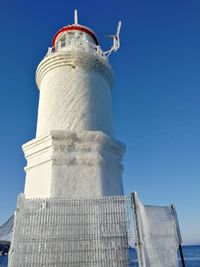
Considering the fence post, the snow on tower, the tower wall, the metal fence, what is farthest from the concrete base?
the fence post

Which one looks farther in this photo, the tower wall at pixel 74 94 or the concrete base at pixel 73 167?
the tower wall at pixel 74 94

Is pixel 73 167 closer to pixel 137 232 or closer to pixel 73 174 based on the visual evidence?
pixel 73 174

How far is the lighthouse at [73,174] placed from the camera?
17.2 ft

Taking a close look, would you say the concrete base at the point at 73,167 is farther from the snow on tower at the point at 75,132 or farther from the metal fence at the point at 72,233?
the metal fence at the point at 72,233

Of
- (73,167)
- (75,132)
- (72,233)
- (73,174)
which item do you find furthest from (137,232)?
(75,132)

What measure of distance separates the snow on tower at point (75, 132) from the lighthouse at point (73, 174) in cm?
2

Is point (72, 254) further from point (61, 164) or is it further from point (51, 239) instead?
point (61, 164)

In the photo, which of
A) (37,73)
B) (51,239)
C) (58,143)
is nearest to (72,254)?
(51,239)

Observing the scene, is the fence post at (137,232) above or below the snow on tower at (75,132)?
below

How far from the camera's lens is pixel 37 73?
8.81m

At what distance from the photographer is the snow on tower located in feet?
21.0

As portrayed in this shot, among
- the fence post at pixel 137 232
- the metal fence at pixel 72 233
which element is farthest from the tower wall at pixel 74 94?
the fence post at pixel 137 232

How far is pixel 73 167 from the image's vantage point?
6527 mm

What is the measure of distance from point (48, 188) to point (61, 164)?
69cm
